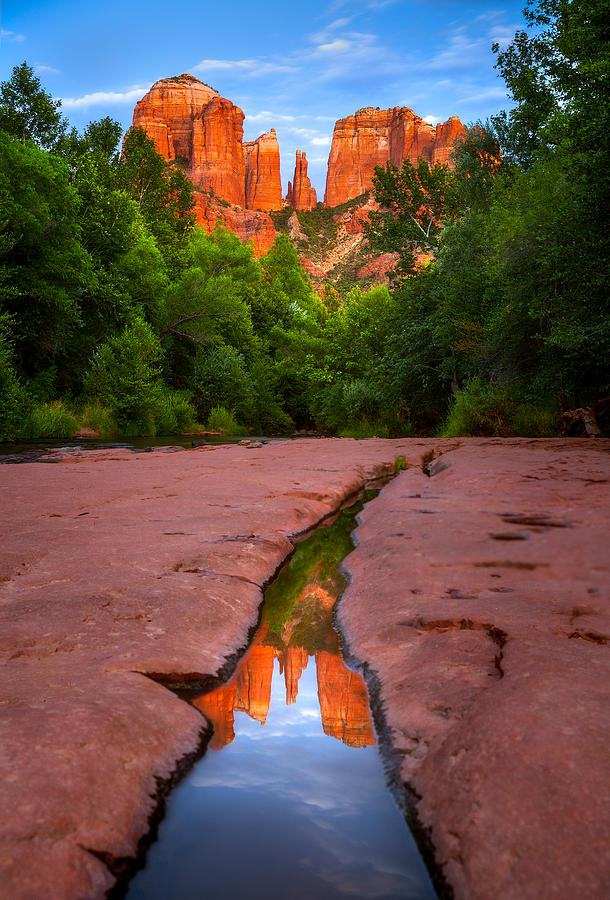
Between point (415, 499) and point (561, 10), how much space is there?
1645 centimetres

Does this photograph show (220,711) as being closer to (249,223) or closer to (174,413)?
(174,413)

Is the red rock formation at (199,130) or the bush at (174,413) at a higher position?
the red rock formation at (199,130)

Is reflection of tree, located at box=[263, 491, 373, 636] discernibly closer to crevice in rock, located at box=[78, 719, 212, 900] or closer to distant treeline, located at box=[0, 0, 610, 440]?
crevice in rock, located at box=[78, 719, 212, 900]

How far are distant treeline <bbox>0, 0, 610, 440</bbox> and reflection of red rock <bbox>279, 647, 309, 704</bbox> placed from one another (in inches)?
343

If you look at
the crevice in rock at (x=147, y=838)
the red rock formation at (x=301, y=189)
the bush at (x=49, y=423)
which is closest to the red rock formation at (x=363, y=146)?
the red rock formation at (x=301, y=189)

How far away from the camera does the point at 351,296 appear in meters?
29.6

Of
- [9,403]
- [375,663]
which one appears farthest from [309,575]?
[9,403]

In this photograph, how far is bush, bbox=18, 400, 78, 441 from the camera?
59.1 ft

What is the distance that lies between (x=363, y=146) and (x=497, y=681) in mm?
135489

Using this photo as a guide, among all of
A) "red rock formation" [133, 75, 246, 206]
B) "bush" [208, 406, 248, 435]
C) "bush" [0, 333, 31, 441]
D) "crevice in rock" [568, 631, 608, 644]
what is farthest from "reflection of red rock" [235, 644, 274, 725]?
"red rock formation" [133, 75, 246, 206]

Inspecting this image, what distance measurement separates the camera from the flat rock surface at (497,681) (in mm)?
1001

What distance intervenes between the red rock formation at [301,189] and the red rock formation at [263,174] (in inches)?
335

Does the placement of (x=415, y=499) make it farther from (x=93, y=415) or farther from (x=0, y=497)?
(x=93, y=415)

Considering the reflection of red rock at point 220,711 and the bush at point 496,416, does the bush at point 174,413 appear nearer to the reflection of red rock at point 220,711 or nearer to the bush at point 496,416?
the bush at point 496,416
